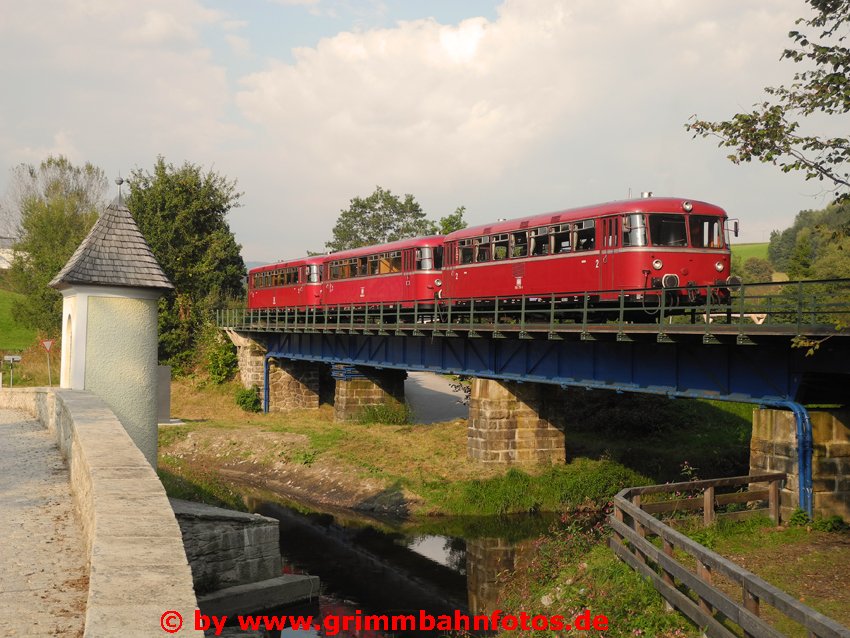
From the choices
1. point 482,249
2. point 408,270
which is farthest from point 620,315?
point 408,270

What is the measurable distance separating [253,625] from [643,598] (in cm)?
682

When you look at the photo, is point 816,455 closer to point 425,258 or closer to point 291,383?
point 425,258

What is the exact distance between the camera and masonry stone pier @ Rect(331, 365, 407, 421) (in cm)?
3681

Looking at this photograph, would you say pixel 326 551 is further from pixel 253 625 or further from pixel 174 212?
pixel 174 212

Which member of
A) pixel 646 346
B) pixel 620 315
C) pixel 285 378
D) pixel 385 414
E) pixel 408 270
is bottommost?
pixel 385 414

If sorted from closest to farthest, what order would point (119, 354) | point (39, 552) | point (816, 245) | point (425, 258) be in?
1. point (39, 552)
2. point (119, 354)
3. point (425, 258)
4. point (816, 245)

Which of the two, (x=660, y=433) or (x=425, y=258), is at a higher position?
(x=425, y=258)

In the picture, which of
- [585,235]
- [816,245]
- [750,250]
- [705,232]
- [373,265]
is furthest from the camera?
[750,250]

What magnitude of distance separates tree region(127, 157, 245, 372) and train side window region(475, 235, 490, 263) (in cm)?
3019

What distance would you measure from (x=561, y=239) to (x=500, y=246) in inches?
117

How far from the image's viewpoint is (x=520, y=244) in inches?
966

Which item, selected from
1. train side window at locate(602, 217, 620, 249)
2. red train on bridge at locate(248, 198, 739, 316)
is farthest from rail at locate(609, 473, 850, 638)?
train side window at locate(602, 217, 620, 249)

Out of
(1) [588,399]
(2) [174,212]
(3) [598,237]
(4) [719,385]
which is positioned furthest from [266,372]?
(4) [719,385]

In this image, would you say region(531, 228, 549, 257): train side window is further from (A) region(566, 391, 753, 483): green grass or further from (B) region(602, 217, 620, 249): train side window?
(A) region(566, 391, 753, 483): green grass
